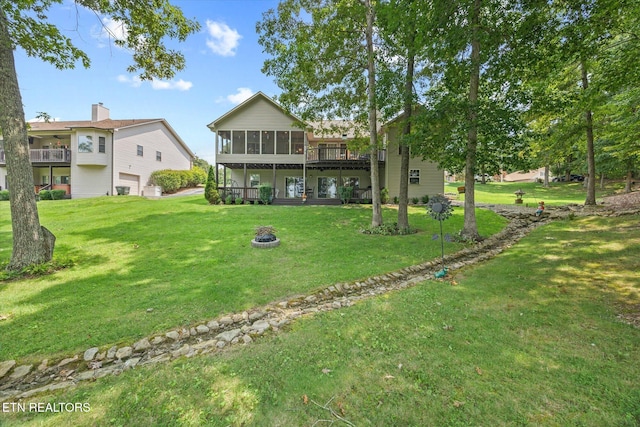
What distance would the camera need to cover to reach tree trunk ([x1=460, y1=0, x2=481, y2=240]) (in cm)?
834

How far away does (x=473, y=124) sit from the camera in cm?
831

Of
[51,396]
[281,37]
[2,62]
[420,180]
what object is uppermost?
[281,37]

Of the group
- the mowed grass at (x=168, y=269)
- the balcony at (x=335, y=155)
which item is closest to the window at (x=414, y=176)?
the balcony at (x=335, y=155)

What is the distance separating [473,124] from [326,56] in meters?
6.46

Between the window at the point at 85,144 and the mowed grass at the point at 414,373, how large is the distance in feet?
78.8

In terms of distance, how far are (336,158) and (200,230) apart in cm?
1106

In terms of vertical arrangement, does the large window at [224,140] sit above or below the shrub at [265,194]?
above

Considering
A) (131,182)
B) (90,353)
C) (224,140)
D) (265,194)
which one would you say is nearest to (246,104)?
(224,140)

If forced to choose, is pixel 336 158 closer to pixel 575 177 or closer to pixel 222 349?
pixel 222 349

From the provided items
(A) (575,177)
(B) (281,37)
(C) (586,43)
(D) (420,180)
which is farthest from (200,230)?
(A) (575,177)

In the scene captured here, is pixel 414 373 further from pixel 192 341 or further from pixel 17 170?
pixel 17 170

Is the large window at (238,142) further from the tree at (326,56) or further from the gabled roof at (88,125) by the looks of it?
the gabled roof at (88,125)

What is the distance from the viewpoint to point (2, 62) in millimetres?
6008

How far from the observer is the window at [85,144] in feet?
67.0
